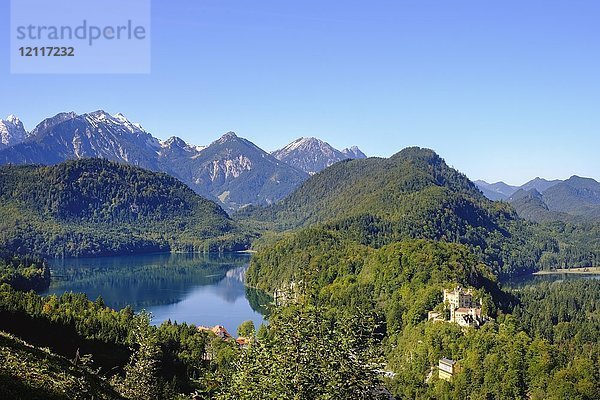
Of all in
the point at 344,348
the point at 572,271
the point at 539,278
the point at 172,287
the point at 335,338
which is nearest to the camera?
the point at 344,348

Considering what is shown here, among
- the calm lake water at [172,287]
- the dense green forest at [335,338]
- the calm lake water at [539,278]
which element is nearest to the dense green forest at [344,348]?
the dense green forest at [335,338]

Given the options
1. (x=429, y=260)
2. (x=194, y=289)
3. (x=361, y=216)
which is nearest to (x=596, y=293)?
(x=429, y=260)

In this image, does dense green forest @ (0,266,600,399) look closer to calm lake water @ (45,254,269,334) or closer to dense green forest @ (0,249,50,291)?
calm lake water @ (45,254,269,334)

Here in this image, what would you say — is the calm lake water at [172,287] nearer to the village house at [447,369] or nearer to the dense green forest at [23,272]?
the dense green forest at [23,272]

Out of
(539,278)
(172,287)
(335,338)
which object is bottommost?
(539,278)

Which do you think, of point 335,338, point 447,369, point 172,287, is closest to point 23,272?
point 172,287

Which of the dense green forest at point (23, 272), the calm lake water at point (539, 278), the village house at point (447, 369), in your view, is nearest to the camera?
the village house at point (447, 369)

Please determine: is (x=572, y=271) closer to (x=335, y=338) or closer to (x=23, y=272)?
(x=23, y=272)

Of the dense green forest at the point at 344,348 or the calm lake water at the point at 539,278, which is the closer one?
the dense green forest at the point at 344,348

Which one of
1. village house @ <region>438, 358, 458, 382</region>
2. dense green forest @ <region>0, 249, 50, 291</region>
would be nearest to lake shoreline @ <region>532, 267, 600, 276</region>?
dense green forest @ <region>0, 249, 50, 291</region>
